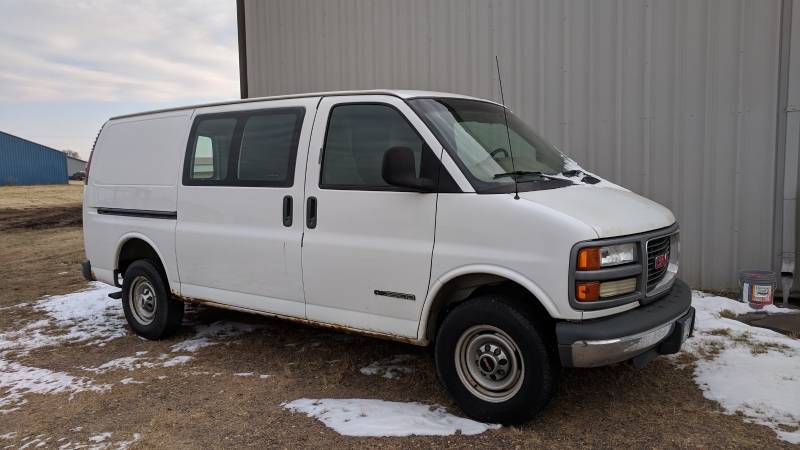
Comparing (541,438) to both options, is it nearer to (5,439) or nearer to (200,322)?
(5,439)

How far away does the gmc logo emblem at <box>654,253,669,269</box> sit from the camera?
3805 millimetres

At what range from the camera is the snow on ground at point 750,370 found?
385 centimetres

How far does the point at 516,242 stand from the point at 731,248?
4392 millimetres

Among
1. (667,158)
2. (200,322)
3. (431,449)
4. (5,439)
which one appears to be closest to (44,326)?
(200,322)

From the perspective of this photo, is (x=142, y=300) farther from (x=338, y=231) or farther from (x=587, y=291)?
(x=587, y=291)

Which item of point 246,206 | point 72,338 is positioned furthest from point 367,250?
point 72,338

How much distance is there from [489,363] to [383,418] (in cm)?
79

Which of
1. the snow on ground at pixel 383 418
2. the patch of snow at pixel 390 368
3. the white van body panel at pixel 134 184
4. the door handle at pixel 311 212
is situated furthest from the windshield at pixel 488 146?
the white van body panel at pixel 134 184

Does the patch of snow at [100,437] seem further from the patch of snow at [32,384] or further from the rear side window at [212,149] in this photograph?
the rear side window at [212,149]

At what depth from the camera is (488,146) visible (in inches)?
163

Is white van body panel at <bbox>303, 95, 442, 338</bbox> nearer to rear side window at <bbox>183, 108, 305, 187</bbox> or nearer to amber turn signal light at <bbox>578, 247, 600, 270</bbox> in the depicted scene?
rear side window at <bbox>183, 108, 305, 187</bbox>

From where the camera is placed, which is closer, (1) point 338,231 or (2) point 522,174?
(2) point 522,174

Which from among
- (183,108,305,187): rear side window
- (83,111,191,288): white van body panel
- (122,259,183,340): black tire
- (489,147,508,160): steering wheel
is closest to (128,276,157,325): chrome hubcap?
(122,259,183,340): black tire

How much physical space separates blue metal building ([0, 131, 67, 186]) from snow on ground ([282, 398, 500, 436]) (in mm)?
50130
